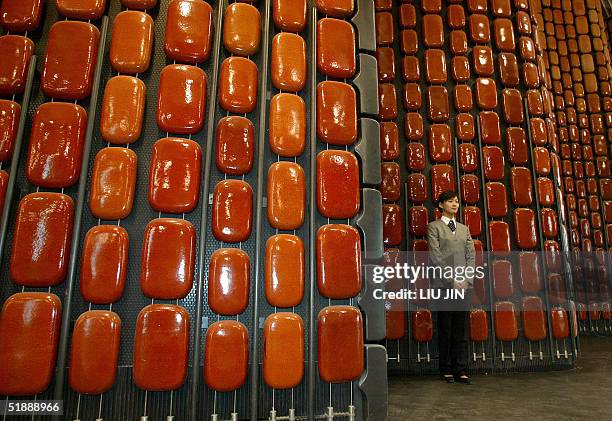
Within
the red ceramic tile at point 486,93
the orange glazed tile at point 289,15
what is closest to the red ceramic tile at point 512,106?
the red ceramic tile at point 486,93

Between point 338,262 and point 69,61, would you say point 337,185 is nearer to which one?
point 338,262

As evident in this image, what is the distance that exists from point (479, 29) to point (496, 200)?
178 cm

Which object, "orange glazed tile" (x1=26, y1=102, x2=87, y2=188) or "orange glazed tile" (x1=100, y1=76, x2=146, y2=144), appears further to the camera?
"orange glazed tile" (x1=100, y1=76, x2=146, y2=144)

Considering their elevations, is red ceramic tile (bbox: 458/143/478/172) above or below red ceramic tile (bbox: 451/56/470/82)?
below

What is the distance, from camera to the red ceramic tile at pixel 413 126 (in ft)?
12.1

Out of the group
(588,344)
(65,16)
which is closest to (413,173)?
(65,16)

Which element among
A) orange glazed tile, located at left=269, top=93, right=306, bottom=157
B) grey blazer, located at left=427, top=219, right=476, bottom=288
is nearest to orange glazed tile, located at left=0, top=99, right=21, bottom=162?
orange glazed tile, located at left=269, top=93, right=306, bottom=157

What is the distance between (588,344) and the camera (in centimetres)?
454

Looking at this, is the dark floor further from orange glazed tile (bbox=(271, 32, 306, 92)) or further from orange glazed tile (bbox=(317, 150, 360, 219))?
orange glazed tile (bbox=(271, 32, 306, 92))

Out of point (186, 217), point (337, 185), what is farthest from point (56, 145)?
point (337, 185)

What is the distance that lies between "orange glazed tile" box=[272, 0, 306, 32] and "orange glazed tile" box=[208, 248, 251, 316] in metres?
1.40

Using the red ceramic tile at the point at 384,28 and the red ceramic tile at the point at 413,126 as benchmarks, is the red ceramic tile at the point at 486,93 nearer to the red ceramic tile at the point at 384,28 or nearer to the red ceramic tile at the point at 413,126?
the red ceramic tile at the point at 413,126

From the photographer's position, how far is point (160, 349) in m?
1.76

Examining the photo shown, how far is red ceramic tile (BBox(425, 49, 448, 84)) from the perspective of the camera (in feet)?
12.4
